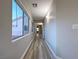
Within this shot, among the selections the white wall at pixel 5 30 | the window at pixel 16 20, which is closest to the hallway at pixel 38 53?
the window at pixel 16 20

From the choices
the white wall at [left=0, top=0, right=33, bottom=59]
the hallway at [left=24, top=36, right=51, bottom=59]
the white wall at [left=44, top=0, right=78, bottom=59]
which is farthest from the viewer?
the hallway at [left=24, top=36, right=51, bottom=59]

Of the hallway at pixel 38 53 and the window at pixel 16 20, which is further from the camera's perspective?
the hallway at pixel 38 53

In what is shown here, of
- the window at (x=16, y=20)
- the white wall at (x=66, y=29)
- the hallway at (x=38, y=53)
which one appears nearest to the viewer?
the window at (x=16, y=20)

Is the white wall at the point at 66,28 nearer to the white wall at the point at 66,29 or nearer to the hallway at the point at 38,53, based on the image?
the white wall at the point at 66,29

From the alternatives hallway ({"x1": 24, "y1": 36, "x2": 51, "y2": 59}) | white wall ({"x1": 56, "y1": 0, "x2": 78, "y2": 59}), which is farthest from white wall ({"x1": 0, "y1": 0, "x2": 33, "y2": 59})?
hallway ({"x1": 24, "y1": 36, "x2": 51, "y2": 59})

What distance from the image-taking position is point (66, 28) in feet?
13.0

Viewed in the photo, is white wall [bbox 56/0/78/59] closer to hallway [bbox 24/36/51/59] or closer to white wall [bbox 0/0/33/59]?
hallway [bbox 24/36/51/59]

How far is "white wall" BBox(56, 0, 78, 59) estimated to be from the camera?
3.72m

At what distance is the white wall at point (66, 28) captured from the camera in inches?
147

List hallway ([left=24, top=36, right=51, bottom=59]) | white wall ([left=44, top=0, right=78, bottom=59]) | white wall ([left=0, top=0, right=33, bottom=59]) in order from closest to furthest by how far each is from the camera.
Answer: white wall ([left=0, top=0, right=33, bottom=59]), white wall ([left=44, top=0, right=78, bottom=59]), hallway ([left=24, top=36, right=51, bottom=59])

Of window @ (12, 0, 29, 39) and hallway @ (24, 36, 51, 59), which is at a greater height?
window @ (12, 0, 29, 39)

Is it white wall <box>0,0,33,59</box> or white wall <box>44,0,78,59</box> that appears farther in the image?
white wall <box>44,0,78,59</box>

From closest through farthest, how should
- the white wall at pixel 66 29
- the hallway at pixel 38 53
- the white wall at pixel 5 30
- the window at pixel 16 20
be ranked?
the white wall at pixel 5 30 < the window at pixel 16 20 < the white wall at pixel 66 29 < the hallway at pixel 38 53

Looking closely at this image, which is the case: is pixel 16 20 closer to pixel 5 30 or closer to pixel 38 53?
pixel 5 30
